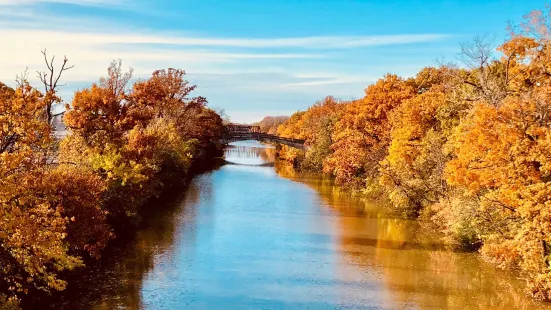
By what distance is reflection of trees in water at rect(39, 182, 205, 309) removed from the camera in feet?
74.7

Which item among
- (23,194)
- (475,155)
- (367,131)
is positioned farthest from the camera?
(367,131)

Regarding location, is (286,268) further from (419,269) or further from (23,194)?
(23,194)

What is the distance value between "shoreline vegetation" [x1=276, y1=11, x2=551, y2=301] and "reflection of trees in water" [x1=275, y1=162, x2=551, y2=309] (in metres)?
0.94

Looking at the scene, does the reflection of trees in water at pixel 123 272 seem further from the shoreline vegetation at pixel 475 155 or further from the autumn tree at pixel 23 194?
the shoreline vegetation at pixel 475 155

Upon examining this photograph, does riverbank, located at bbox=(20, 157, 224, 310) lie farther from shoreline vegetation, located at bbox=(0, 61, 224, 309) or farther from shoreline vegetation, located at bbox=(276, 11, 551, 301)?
shoreline vegetation, located at bbox=(276, 11, 551, 301)

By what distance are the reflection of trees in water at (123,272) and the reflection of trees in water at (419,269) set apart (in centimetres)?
1010

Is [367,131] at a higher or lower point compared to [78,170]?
higher

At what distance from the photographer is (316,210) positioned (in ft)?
153

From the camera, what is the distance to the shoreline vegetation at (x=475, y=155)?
24406mm

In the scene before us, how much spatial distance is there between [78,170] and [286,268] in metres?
11.6

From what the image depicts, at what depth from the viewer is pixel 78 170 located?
28.3m

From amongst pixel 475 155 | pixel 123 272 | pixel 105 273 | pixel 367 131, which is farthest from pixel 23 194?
pixel 367 131

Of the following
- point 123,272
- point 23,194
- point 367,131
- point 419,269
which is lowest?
point 419,269

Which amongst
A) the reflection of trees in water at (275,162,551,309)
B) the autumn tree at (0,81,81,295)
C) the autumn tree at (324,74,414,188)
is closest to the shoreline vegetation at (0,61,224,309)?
the autumn tree at (0,81,81,295)
